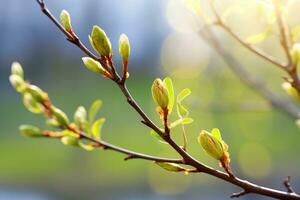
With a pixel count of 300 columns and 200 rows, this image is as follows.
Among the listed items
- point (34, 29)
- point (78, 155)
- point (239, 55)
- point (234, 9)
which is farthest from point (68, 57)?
point (234, 9)

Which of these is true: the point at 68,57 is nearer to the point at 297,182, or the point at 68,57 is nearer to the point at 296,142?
the point at 296,142

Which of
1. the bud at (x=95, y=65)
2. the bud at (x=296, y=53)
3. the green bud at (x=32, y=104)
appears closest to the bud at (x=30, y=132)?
the green bud at (x=32, y=104)

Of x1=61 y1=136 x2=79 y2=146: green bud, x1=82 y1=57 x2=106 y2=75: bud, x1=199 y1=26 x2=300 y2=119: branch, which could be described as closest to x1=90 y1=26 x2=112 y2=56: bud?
x1=82 y1=57 x2=106 y2=75: bud

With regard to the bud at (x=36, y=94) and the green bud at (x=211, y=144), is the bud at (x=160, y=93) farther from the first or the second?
the bud at (x=36, y=94)

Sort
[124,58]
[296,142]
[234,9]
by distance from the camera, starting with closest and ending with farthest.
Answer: [124,58], [234,9], [296,142]

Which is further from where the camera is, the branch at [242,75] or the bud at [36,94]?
the branch at [242,75]

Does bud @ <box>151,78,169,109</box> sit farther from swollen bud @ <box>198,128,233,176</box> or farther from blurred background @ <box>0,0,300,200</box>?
blurred background @ <box>0,0,300,200</box>

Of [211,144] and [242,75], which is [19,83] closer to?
[211,144]
